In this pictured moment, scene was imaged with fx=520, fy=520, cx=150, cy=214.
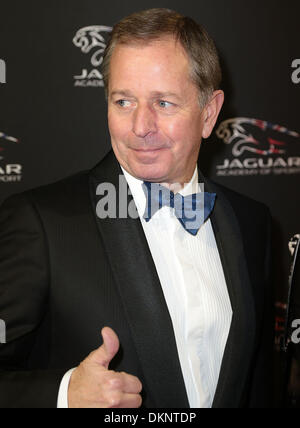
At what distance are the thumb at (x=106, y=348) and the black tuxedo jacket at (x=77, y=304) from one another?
178mm

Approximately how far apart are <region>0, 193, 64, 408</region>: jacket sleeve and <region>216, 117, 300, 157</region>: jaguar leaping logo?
2127 millimetres

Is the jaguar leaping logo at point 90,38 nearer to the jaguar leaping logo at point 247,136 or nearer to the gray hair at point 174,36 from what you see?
the jaguar leaping logo at point 247,136

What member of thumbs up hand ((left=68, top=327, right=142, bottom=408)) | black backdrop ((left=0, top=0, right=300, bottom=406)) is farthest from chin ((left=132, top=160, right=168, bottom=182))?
black backdrop ((left=0, top=0, right=300, bottom=406))

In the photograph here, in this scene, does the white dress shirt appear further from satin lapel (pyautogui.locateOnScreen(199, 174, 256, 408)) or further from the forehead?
the forehead

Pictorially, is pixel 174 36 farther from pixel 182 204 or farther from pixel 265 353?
pixel 265 353

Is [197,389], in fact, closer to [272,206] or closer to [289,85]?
[272,206]

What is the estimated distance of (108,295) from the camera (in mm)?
1709

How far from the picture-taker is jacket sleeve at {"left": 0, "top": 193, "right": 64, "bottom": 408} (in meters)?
1.56

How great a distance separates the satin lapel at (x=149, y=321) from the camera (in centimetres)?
166

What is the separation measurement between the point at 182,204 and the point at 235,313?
1.47ft

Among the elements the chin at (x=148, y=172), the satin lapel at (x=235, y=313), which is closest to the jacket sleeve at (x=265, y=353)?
the satin lapel at (x=235, y=313)

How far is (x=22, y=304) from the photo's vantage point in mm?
1622

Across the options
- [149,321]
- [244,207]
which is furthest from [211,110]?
[149,321]
